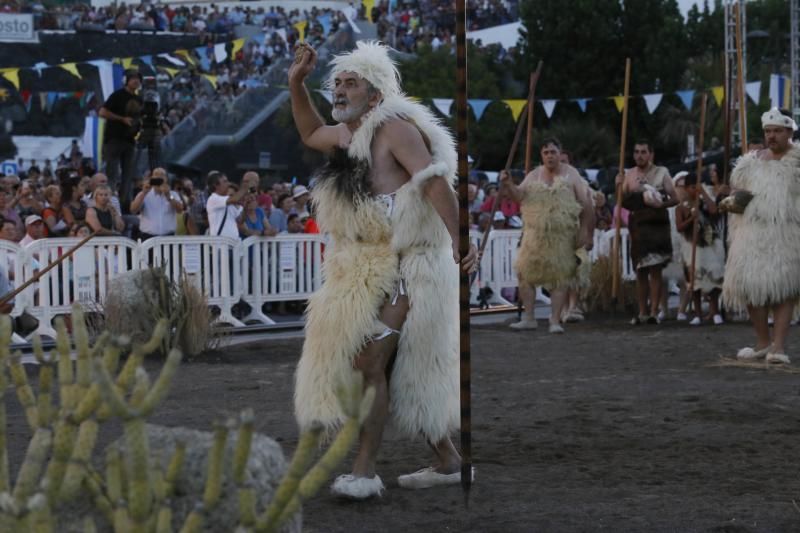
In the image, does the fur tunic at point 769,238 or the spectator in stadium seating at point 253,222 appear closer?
the fur tunic at point 769,238

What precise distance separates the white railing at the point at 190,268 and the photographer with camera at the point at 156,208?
0.67 meters

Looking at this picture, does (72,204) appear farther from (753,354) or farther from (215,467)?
(215,467)

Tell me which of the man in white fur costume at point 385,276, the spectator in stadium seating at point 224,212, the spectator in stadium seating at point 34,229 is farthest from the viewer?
the spectator in stadium seating at point 224,212

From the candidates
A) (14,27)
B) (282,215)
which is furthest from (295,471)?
(14,27)

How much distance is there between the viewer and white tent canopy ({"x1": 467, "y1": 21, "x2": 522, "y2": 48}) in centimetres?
5806

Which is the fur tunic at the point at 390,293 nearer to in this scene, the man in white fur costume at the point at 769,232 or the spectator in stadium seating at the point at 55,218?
the man in white fur costume at the point at 769,232

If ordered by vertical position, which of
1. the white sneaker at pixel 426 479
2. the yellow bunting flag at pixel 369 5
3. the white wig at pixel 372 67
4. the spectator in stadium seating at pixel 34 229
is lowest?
the white sneaker at pixel 426 479

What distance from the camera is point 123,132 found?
49.3 feet

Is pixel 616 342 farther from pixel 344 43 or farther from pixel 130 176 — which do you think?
pixel 344 43

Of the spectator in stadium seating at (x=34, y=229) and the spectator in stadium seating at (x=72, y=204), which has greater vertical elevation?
the spectator in stadium seating at (x=72, y=204)

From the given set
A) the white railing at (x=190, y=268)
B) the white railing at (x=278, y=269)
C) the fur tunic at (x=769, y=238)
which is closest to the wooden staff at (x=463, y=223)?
the fur tunic at (x=769, y=238)

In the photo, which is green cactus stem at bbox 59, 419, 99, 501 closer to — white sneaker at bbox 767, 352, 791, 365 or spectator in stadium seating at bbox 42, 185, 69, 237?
white sneaker at bbox 767, 352, 791, 365

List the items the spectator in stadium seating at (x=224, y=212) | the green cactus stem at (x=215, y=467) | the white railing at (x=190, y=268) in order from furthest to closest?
1. the spectator in stadium seating at (x=224, y=212)
2. the white railing at (x=190, y=268)
3. the green cactus stem at (x=215, y=467)

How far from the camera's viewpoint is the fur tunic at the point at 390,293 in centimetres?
563
